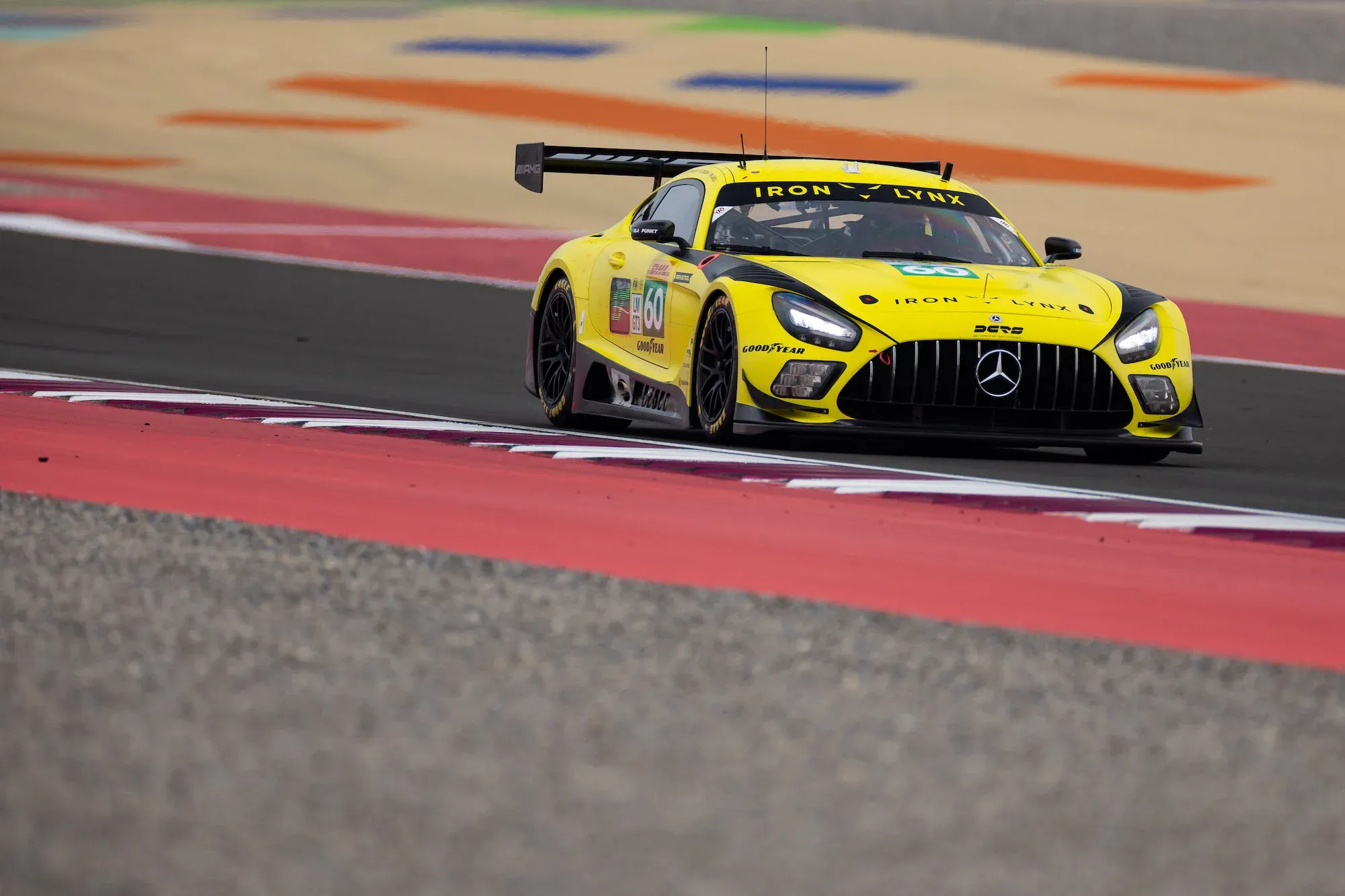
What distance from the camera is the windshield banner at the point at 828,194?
441 inches

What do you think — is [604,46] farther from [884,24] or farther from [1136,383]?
[1136,383]

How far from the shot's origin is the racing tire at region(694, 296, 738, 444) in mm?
10094

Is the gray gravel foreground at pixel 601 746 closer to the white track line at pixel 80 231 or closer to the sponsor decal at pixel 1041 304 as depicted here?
the sponsor decal at pixel 1041 304

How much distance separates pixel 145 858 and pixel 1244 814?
1.88 m

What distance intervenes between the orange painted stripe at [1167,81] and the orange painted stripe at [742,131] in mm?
4979

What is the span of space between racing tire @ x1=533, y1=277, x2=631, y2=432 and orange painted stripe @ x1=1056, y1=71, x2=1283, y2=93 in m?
22.8

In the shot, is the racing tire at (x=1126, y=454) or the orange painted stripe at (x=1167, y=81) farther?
the orange painted stripe at (x=1167, y=81)

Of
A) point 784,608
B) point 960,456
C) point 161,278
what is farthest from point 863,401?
point 161,278

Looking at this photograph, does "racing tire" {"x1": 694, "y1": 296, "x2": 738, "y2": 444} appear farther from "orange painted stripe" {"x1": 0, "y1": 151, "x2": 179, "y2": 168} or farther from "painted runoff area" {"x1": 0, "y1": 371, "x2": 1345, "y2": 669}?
"orange painted stripe" {"x1": 0, "y1": 151, "x2": 179, "y2": 168}

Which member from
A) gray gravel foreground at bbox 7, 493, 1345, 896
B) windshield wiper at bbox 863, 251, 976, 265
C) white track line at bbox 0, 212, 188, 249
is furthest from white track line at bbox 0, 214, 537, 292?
gray gravel foreground at bbox 7, 493, 1345, 896

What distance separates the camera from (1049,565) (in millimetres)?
7211

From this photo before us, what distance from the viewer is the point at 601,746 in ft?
14.8

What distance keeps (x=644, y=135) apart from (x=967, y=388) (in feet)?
65.6

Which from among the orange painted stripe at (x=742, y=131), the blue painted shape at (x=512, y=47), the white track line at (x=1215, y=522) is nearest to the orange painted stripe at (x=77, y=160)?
the orange painted stripe at (x=742, y=131)
